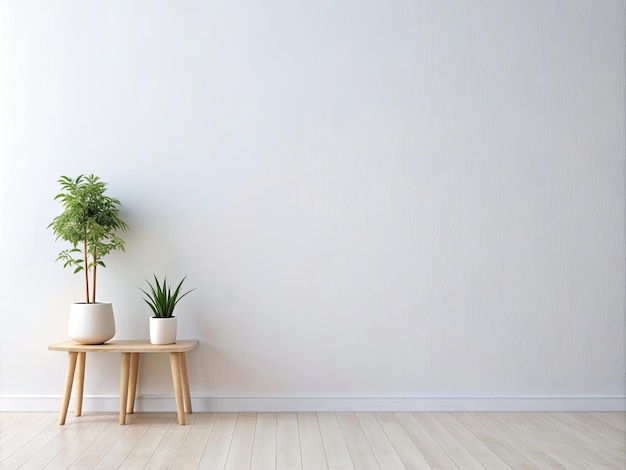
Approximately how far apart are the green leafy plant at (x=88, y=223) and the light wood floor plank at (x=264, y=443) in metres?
1.02

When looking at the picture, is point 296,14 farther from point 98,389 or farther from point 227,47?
point 98,389

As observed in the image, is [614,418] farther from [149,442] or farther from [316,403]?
[149,442]

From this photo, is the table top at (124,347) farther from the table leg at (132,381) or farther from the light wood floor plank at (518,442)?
the light wood floor plank at (518,442)

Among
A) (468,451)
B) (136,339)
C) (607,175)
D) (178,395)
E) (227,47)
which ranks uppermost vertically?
(227,47)

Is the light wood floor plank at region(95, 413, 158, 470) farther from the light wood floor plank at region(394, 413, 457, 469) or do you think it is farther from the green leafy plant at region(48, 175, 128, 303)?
the light wood floor plank at region(394, 413, 457, 469)

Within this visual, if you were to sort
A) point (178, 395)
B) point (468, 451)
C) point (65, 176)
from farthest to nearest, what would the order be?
point (65, 176)
point (178, 395)
point (468, 451)

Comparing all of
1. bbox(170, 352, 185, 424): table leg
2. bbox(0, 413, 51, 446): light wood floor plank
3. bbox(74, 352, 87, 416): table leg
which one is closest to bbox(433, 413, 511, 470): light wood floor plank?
bbox(170, 352, 185, 424): table leg

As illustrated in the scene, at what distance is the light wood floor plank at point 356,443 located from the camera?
2.45 metres

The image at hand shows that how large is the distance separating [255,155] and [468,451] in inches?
68.6

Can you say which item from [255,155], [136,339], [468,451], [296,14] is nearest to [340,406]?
[468,451]

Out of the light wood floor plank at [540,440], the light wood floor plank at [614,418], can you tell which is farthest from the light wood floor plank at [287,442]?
the light wood floor plank at [614,418]

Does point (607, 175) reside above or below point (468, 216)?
above

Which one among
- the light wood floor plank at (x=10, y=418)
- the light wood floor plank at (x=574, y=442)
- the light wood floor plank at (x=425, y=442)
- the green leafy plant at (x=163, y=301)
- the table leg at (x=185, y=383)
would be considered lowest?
the light wood floor plank at (x=574, y=442)

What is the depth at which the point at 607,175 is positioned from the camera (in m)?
3.35
